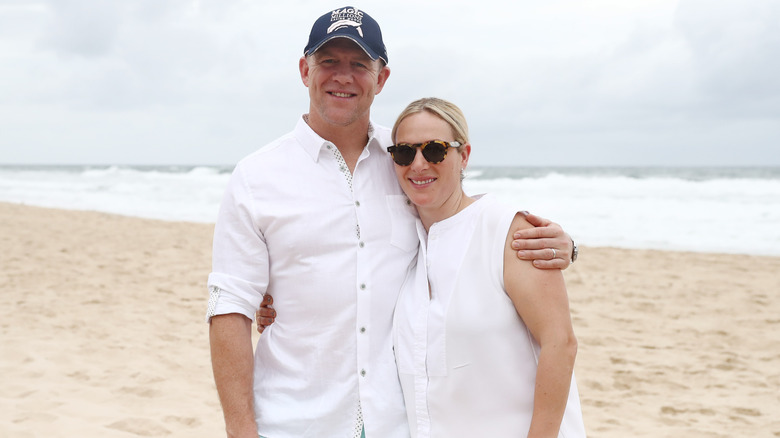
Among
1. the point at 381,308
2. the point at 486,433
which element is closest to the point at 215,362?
the point at 381,308

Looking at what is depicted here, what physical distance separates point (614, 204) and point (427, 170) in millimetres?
20190

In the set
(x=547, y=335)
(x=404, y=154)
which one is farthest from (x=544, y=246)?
(x=404, y=154)

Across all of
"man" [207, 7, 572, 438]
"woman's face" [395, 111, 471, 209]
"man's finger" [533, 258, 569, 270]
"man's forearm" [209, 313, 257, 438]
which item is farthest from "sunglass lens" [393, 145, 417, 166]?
"man's forearm" [209, 313, 257, 438]

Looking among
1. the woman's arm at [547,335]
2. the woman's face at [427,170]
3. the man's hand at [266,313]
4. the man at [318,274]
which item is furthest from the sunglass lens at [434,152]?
the man's hand at [266,313]

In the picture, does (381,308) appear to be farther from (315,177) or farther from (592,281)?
(592,281)

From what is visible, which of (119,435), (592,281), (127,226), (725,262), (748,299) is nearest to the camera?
(119,435)

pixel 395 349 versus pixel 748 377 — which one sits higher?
pixel 395 349

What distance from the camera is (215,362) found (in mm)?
2229

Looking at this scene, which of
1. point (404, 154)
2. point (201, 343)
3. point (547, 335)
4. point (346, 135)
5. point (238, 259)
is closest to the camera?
point (547, 335)

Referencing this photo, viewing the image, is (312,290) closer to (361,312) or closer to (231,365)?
(361,312)

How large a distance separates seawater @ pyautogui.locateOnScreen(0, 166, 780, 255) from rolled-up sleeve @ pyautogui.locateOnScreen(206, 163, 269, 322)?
8960mm

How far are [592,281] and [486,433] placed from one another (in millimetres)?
7930

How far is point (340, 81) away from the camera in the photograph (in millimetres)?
2357

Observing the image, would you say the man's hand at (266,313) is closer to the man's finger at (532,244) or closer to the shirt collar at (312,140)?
the shirt collar at (312,140)
